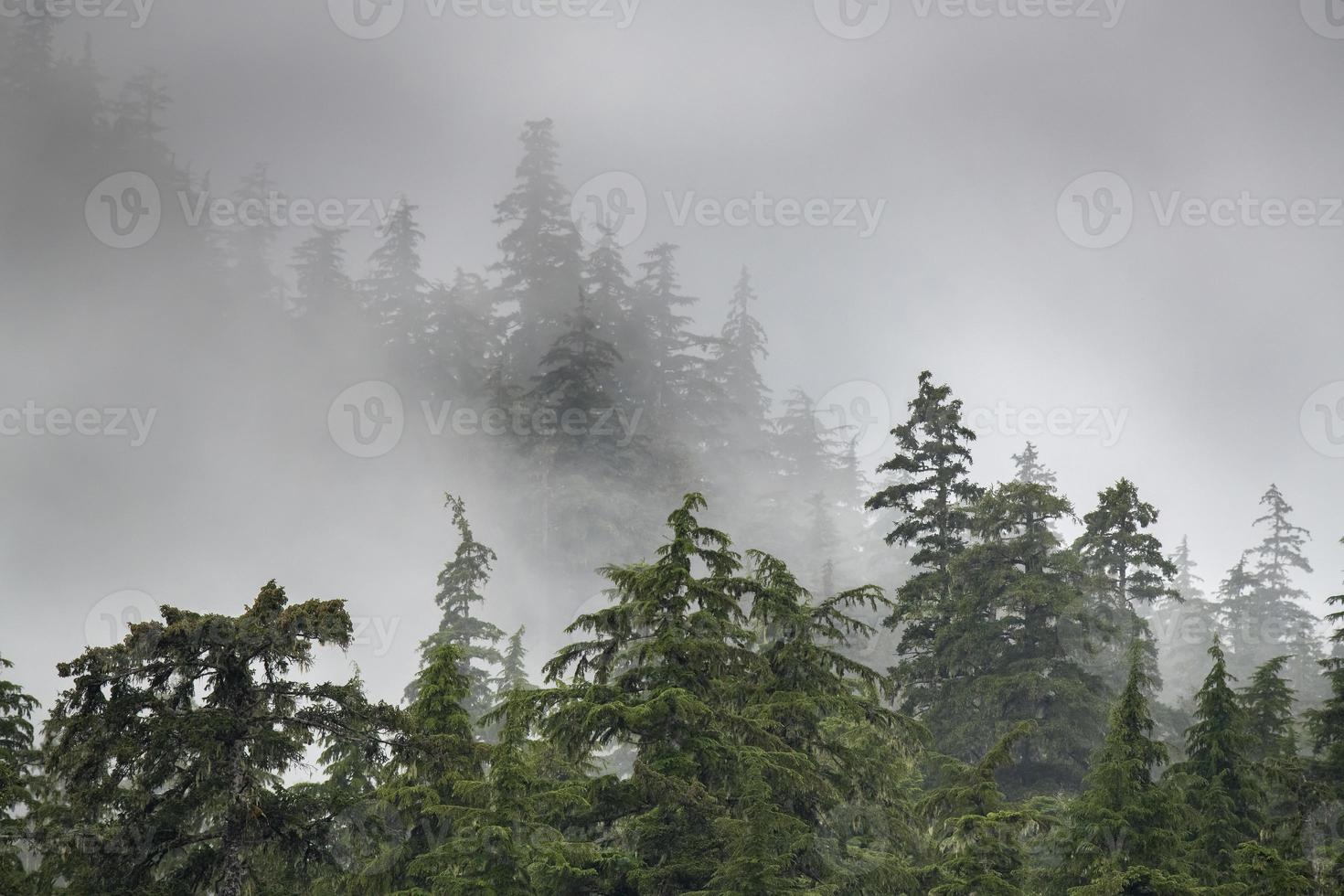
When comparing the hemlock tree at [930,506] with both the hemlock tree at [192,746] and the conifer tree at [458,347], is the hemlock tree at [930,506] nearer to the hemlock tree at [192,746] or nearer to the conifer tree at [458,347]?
the hemlock tree at [192,746]

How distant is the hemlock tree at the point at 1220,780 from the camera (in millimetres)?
16422

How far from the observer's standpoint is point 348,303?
8356cm

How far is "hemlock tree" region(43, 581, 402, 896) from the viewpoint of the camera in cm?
930

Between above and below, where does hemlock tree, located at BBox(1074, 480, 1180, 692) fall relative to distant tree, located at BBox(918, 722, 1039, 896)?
above

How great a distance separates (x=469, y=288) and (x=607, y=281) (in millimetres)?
16055

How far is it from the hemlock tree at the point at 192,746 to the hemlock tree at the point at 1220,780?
14.6 m

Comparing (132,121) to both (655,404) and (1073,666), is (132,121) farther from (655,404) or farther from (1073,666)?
(1073,666)

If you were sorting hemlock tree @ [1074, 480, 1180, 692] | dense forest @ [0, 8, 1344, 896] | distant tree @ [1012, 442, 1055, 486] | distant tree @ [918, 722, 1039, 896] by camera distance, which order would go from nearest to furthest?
dense forest @ [0, 8, 1344, 896]
distant tree @ [918, 722, 1039, 896]
hemlock tree @ [1074, 480, 1180, 692]
distant tree @ [1012, 442, 1055, 486]

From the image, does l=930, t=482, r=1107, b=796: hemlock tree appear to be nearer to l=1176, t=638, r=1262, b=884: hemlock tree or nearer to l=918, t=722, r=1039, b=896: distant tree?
l=1176, t=638, r=1262, b=884: hemlock tree

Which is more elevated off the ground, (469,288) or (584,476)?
(469,288)

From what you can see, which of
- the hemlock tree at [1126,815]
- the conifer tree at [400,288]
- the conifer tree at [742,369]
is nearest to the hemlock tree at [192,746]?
the hemlock tree at [1126,815]

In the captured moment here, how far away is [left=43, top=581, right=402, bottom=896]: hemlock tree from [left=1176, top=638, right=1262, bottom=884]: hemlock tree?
576 inches

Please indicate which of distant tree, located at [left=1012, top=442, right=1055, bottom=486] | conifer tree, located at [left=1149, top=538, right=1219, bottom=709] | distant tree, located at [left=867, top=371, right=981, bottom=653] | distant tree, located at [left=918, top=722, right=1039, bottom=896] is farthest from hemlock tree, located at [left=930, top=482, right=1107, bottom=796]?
distant tree, located at [left=1012, top=442, right=1055, bottom=486]

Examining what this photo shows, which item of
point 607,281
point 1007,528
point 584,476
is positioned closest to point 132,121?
point 607,281
